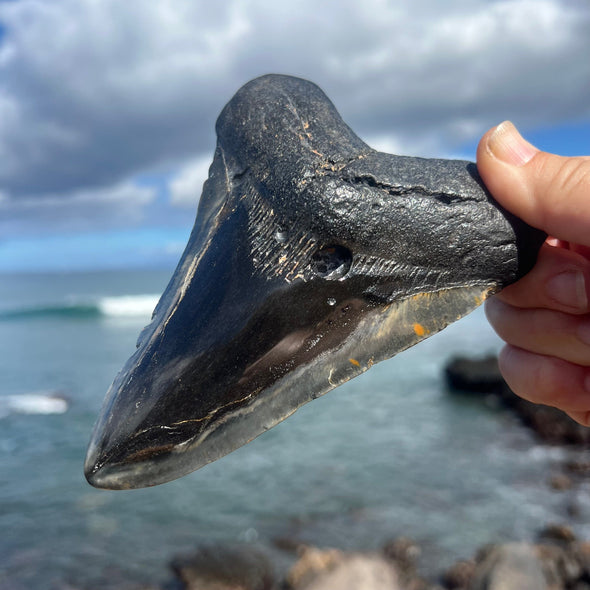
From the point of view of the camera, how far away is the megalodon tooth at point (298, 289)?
1.58 meters

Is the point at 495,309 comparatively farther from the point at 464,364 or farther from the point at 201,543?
the point at 464,364

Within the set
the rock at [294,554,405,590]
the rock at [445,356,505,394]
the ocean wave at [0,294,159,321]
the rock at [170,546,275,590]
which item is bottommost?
the rock at [294,554,405,590]

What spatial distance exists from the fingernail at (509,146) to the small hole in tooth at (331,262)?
666 mm

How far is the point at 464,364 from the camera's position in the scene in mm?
11750

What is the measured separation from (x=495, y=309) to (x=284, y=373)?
159 cm

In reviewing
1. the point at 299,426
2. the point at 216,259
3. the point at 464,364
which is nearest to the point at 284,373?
the point at 216,259

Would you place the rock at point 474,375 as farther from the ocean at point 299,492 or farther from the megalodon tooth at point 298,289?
the megalodon tooth at point 298,289

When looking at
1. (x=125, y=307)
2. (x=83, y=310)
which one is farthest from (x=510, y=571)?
(x=125, y=307)

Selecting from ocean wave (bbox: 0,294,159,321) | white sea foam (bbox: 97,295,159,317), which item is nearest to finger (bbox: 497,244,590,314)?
ocean wave (bbox: 0,294,159,321)

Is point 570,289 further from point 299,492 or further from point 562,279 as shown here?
point 299,492

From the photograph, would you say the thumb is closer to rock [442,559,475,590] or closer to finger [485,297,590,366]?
finger [485,297,590,366]

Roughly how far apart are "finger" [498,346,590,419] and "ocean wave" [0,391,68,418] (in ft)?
27.3

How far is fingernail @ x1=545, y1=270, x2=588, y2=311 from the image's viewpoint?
2178 millimetres

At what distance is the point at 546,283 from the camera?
7.38 ft
